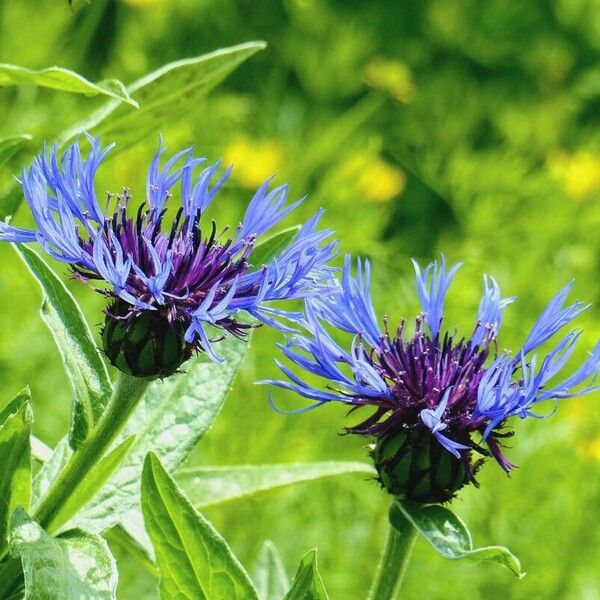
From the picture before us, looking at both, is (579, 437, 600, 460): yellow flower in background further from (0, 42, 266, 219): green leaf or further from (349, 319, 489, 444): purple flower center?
(0, 42, 266, 219): green leaf

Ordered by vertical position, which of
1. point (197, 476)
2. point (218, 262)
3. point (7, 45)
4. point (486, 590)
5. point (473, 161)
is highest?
point (218, 262)

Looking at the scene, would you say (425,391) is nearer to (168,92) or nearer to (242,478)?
(242,478)

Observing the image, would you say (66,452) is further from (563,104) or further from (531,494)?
(563,104)

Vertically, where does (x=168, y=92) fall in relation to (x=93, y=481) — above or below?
above

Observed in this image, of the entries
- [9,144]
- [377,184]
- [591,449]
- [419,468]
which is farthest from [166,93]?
[377,184]

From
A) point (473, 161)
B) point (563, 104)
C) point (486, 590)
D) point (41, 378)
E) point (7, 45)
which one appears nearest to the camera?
point (486, 590)

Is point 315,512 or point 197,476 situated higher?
point 197,476

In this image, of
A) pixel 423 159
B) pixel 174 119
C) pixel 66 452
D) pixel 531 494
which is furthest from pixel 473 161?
pixel 66 452
